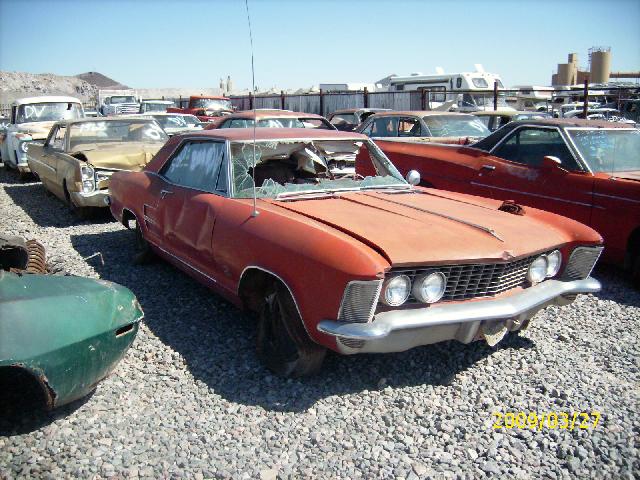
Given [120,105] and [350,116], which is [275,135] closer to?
[350,116]

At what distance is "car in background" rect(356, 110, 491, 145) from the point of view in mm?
8518

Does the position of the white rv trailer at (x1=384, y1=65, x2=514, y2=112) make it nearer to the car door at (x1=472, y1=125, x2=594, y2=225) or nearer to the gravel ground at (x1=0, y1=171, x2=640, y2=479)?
the car door at (x1=472, y1=125, x2=594, y2=225)

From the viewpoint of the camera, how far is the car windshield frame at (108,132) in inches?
313

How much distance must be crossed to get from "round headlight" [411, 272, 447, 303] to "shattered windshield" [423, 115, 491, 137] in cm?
605

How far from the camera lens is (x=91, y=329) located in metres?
2.59

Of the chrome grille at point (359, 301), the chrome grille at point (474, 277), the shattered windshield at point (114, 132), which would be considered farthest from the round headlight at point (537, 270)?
the shattered windshield at point (114, 132)

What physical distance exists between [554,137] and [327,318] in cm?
412

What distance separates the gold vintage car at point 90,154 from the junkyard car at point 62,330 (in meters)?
4.02

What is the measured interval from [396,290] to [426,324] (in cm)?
22

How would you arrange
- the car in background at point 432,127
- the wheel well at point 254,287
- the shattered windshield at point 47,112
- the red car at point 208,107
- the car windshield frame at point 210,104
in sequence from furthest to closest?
the car windshield frame at point 210,104, the red car at point 208,107, the shattered windshield at point 47,112, the car in background at point 432,127, the wheel well at point 254,287

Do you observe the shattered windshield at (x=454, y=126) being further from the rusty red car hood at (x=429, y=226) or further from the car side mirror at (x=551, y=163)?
the rusty red car hood at (x=429, y=226)

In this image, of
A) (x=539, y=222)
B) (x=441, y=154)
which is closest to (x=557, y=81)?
(x=441, y=154)

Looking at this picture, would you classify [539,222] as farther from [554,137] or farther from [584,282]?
[554,137]

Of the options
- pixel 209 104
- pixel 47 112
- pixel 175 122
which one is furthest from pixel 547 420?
pixel 209 104
